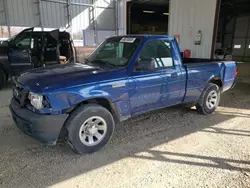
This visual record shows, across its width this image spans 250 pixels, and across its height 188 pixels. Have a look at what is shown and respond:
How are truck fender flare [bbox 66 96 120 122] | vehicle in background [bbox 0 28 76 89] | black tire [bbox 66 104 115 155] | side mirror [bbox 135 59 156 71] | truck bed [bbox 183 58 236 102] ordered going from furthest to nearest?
1. vehicle in background [bbox 0 28 76 89]
2. truck bed [bbox 183 58 236 102]
3. side mirror [bbox 135 59 156 71]
4. truck fender flare [bbox 66 96 120 122]
5. black tire [bbox 66 104 115 155]

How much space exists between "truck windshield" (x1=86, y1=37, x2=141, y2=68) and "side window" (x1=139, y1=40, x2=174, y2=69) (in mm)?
185

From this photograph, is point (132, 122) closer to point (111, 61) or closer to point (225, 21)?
point (111, 61)

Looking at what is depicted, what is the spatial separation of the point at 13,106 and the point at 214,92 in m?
3.97

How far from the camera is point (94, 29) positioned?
16.0m

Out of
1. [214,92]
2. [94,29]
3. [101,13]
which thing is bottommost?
[214,92]

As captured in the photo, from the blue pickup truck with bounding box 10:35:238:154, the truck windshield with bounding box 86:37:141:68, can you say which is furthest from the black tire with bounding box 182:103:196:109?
the truck windshield with bounding box 86:37:141:68

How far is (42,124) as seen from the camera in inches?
107

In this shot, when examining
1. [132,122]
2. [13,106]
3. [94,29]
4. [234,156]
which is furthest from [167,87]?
[94,29]

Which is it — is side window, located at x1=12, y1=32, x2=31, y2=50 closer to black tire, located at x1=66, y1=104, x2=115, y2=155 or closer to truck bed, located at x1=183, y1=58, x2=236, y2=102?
black tire, located at x1=66, y1=104, x2=115, y2=155

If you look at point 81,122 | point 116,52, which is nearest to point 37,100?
point 81,122

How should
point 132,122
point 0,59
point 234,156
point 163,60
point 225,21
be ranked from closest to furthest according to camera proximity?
point 234,156 → point 163,60 → point 132,122 → point 0,59 → point 225,21

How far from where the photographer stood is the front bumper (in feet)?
8.94

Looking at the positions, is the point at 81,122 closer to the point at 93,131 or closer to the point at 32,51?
the point at 93,131

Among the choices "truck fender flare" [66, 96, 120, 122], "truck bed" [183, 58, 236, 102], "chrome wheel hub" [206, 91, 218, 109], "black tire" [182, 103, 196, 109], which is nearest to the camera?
"truck fender flare" [66, 96, 120, 122]
